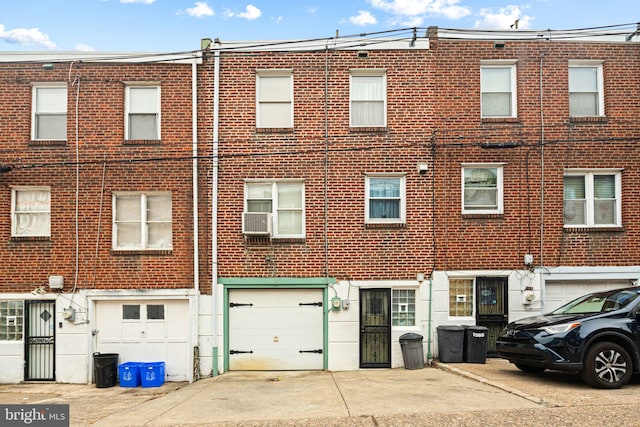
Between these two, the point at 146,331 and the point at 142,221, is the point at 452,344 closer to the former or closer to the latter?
the point at 146,331

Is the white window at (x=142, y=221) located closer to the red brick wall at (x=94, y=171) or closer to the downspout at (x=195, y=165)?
the red brick wall at (x=94, y=171)

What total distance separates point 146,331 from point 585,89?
1237cm

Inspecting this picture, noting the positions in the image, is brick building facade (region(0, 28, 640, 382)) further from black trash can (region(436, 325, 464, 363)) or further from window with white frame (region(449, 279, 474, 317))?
black trash can (region(436, 325, 464, 363))

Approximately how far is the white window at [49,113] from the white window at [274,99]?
486 centimetres

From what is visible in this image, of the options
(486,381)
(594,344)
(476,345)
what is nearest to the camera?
(594,344)

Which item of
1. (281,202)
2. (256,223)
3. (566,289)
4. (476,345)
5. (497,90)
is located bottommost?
(476,345)

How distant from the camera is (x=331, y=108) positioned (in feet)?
Result: 50.6

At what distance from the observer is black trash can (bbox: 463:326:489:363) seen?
46.2 feet

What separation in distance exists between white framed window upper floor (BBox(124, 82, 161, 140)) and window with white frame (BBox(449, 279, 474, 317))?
822 centimetres

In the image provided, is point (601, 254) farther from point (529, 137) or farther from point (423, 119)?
point (423, 119)

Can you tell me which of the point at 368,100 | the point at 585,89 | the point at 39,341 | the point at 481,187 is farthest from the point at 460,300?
the point at 39,341

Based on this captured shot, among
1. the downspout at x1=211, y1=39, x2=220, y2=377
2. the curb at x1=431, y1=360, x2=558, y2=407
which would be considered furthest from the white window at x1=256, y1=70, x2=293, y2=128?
the curb at x1=431, y1=360, x2=558, y2=407

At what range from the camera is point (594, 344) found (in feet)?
34.7

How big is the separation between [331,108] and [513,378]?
754 cm
